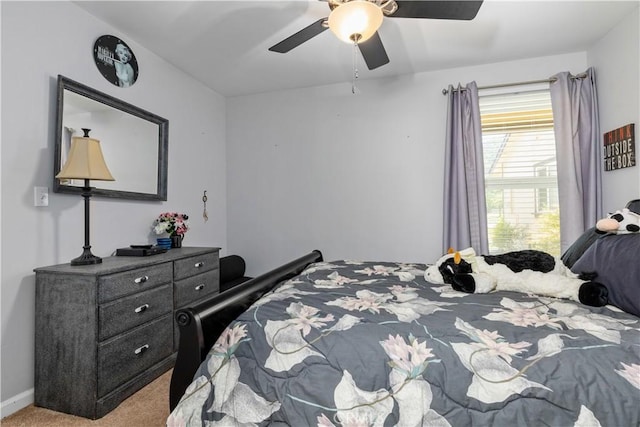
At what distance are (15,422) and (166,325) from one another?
32.4 inches

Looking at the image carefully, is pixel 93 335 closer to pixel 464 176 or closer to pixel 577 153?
pixel 464 176

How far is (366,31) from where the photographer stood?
1.75 meters

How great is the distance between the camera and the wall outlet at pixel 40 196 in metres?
1.91

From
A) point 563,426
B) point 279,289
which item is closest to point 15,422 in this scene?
point 279,289

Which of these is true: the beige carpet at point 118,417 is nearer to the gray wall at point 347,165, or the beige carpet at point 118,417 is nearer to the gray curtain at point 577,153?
the gray wall at point 347,165

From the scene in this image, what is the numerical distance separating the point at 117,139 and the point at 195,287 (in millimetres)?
1283

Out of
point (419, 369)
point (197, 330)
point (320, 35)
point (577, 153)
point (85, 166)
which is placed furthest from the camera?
point (577, 153)

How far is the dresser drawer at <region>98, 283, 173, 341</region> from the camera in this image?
176 centimetres

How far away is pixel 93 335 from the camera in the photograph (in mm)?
1698

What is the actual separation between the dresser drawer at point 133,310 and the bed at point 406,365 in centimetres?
83

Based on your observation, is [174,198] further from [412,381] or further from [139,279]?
[412,381]

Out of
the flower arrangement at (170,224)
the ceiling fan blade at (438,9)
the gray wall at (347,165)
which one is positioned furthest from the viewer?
the gray wall at (347,165)

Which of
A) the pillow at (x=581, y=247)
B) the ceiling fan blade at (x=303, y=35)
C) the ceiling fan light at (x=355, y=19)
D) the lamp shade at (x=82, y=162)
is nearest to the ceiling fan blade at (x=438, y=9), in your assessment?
the ceiling fan light at (x=355, y=19)

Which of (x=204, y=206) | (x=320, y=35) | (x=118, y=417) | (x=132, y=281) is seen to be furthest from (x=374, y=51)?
(x=118, y=417)
